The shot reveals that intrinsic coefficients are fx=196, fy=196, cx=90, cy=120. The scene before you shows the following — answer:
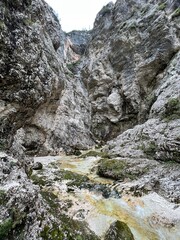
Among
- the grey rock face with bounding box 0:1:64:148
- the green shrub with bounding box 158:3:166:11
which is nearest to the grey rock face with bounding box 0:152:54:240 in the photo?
the grey rock face with bounding box 0:1:64:148

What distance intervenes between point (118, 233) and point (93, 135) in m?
29.3

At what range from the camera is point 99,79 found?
4247 centimetres

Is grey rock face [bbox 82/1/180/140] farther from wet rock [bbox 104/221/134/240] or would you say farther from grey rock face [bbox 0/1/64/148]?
wet rock [bbox 104/221/134/240]

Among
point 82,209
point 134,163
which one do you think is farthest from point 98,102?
point 82,209

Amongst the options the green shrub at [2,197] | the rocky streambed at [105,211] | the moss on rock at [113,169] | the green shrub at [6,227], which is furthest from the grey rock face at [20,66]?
the green shrub at [6,227]

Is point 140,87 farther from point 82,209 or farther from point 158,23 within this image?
point 82,209

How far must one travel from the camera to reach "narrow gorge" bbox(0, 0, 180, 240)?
8.31 m

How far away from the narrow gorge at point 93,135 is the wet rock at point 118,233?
5 centimetres

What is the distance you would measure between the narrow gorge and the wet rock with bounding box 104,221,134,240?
0.05 metres

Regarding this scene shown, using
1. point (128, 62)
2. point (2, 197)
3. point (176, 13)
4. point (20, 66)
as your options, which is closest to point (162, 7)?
point (176, 13)

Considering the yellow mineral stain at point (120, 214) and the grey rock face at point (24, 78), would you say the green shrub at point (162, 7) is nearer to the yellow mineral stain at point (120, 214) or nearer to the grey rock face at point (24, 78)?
the grey rock face at point (24, 78)

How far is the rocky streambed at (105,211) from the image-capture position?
7980 mm

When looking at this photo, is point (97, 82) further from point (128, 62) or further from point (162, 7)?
point (162, 7)

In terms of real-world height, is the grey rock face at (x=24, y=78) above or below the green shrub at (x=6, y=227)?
above
